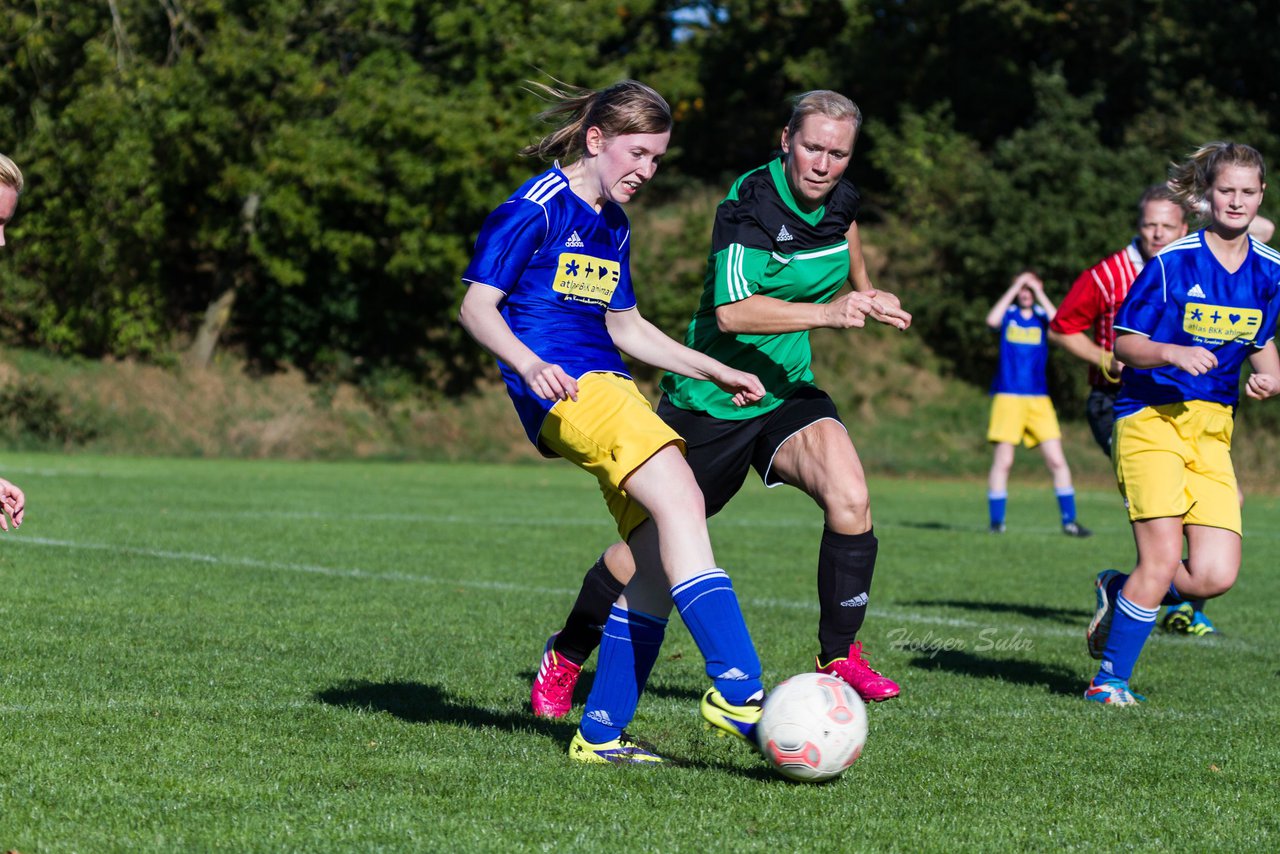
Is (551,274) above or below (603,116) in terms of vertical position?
below

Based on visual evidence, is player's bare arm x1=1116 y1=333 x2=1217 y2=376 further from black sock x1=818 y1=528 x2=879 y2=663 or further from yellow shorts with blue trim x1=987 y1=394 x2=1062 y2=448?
yellow shorts with blue trim x1=987 y1=394 x2=1062 y2=448

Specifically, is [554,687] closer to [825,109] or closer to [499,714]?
[499,714]

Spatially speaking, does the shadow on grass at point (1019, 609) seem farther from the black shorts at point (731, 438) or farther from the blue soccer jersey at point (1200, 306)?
the black shorts at point (731, 438)

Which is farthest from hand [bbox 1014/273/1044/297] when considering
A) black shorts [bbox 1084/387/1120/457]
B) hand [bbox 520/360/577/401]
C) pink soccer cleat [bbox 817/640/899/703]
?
hand [bbox 520/360/577/401]

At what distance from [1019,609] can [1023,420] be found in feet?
21.2

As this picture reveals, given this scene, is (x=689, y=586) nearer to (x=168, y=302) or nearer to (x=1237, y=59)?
(x=168, y=302)

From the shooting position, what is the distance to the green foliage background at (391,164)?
86.1 ft

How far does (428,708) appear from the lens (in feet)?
17.1

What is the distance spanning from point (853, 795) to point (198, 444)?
943 inches

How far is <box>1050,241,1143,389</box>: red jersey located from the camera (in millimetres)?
7332

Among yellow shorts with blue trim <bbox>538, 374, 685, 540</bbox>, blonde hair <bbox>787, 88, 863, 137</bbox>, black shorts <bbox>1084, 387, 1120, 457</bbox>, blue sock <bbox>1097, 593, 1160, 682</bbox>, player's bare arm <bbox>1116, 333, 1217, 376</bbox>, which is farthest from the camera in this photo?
black shorts <bbox>1084, 387, 1120, 457</bbox>

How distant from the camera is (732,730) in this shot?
4.05m

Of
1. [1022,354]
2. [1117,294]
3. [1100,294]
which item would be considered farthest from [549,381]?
[1022,354]

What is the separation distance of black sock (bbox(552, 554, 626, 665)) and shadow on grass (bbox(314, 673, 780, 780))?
→ 0.91 feet
